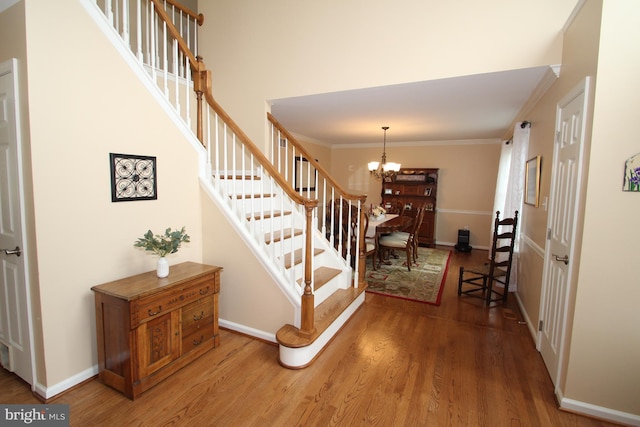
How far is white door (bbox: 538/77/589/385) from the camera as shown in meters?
2.03

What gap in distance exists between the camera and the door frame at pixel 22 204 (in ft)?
6.06

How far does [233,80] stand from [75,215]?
257cm

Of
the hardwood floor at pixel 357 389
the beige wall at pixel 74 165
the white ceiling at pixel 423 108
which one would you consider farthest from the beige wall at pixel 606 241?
the beige wall at pixel 74 165

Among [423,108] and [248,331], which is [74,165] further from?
[423,108]

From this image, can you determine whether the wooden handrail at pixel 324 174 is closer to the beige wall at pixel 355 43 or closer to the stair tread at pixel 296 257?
the beige wall at pixel 355 43

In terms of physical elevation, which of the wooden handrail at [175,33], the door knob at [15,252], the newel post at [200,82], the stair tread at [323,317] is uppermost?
the wooden handrail at [175,33]

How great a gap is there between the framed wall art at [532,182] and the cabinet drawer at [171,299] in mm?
3279

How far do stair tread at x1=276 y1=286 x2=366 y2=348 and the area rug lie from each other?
0.81 m

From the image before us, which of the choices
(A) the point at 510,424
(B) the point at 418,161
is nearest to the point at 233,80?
(A) the point at 510,424

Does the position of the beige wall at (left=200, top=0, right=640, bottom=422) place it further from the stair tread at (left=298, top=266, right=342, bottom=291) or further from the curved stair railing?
the stair tread at (left=298, top=266, right=342, bottom=291)

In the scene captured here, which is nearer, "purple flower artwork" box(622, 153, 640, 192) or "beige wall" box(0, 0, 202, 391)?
"purple flower artwork" box(622, 153, 640, 192)

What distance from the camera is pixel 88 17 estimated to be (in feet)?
6.86

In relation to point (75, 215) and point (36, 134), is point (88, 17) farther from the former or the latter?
point (75, 215)

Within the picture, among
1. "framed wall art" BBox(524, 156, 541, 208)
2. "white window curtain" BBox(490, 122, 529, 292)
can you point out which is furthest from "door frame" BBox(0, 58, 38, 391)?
"white window curtain" BBox(490, 122, 529, 292)
